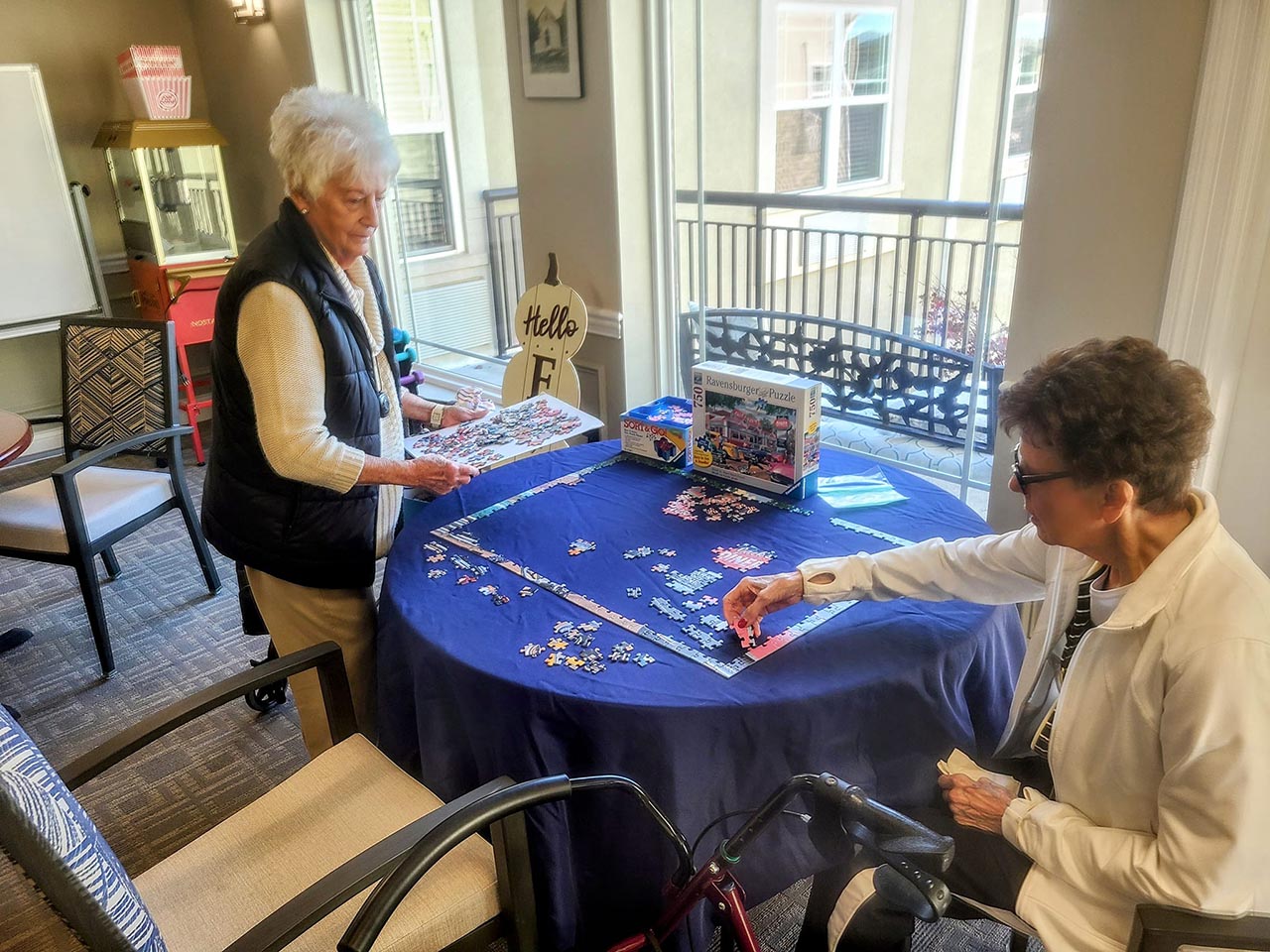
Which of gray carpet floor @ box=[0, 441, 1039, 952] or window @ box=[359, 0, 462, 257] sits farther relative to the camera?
window @ box=[359, 0, 462, 257]

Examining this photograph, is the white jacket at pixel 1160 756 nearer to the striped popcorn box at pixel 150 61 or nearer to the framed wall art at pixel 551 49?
the framed wall art at pixel 551 49

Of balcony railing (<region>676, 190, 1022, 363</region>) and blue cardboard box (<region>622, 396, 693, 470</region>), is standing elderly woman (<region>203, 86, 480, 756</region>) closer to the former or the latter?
blue cardboard box (<region>622, 396, 693, 470</region>)

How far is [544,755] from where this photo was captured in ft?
4.41

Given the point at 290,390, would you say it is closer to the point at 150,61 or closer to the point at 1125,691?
the point at 1125,691

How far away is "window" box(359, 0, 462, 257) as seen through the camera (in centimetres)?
409

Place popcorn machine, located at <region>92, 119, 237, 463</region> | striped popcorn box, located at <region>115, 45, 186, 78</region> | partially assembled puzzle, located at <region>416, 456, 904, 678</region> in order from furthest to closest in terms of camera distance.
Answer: popcorn machine, located at <region>92, 119, 237, 463</region>
striped popcorn box, located at <region>115, 45, 186, 78</region>
partially assembled puzzle, located at <region>416, 456, 904, 678</region>

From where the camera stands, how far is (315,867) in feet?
4.61

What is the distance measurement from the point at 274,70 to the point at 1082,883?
4.72 meters

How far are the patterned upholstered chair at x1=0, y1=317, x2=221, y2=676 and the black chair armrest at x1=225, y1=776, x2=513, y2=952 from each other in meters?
2.04

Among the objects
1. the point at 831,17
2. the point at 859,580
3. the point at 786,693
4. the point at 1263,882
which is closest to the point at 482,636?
the point at 786,693

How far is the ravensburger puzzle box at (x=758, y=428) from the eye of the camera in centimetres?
189

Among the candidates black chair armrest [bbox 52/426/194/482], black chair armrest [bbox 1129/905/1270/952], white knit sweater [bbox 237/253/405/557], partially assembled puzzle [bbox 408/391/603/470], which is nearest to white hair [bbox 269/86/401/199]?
white knit sweater [bbox 237/253/405/557]

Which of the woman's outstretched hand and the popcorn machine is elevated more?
the popcorn machine

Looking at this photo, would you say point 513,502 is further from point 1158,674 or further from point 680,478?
point 1158,674
